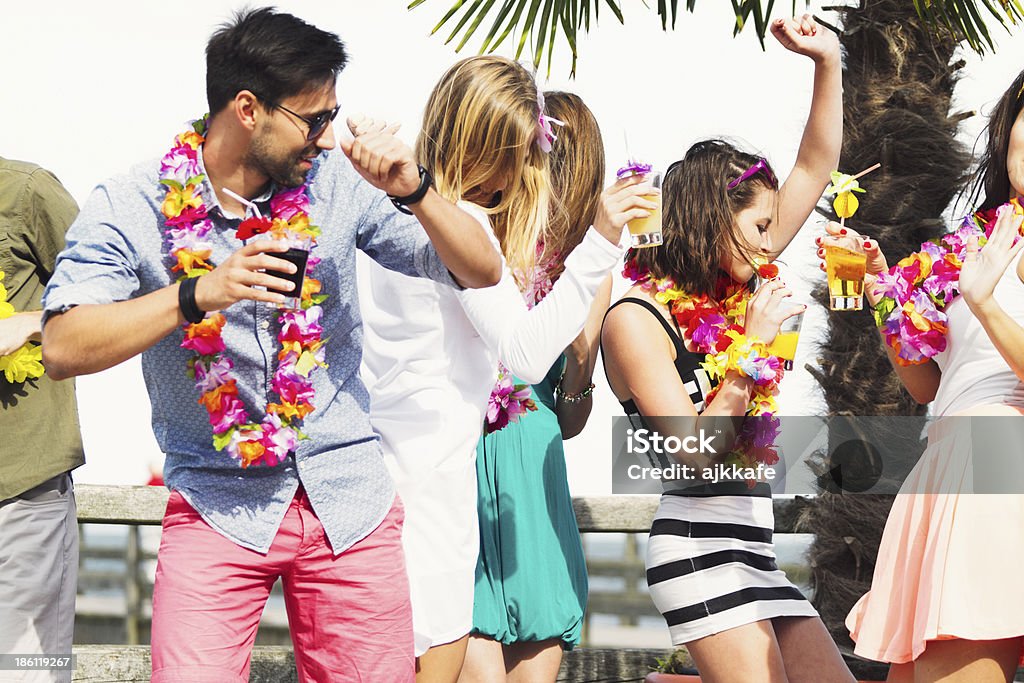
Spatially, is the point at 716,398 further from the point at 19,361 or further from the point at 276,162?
the point at 19,361

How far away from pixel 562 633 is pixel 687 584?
0.38 meters

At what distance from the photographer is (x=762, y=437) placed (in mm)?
3066

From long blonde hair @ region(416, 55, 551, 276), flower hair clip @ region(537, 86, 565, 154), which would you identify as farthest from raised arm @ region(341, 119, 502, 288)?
flower hair clip @ region(537, 86, 565, 154)

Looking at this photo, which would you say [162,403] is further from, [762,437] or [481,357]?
[762,437]

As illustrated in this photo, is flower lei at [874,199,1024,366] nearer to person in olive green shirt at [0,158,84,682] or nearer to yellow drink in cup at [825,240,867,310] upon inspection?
yellow drink in cup at [825,240,867,310]

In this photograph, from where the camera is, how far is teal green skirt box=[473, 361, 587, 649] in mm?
2975

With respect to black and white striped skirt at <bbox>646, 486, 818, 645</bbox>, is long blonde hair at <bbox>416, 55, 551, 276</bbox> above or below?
above

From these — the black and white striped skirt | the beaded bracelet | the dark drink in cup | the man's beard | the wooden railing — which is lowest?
the wooden railing

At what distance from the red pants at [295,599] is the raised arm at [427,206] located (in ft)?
1.78

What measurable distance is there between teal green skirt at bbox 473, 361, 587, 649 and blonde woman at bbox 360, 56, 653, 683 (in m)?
0.41

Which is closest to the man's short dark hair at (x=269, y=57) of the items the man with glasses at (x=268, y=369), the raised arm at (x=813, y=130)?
the man with glasses at (x=268, y=369)

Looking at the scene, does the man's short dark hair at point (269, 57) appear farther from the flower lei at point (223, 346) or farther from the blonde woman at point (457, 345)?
the blonde woman at point (457, 345)

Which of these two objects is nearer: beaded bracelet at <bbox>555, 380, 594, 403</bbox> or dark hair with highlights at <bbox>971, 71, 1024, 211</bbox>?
dark hair with highlights at <bbox>971, 71, 1024, 211</bbox>

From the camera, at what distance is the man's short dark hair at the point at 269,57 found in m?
2.26
